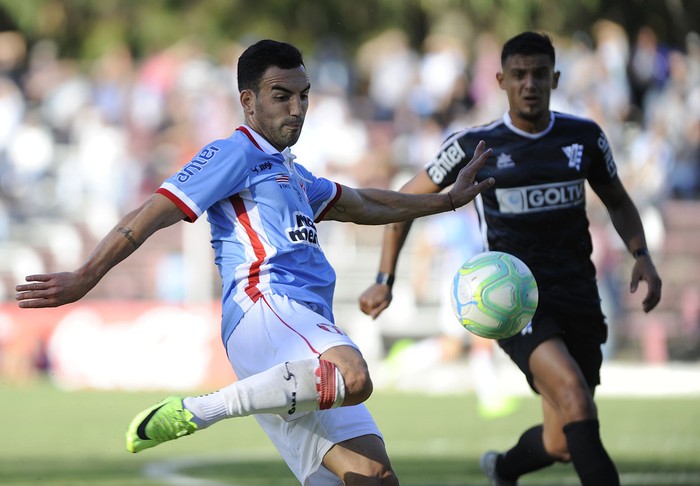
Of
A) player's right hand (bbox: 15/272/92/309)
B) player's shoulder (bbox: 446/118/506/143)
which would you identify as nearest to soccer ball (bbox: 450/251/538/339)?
player's shoulder (bbox: 446/118/506/143)

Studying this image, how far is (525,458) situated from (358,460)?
2.41m

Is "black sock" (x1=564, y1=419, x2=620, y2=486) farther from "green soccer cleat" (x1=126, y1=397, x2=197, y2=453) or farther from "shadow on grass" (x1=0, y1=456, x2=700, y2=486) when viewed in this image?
"green soccer cleat" (x1=126, y1=397, x2=197, y2=453)

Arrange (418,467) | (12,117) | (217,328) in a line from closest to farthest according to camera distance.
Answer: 1. (418,467)
2. (217,328)
3. (12,117)

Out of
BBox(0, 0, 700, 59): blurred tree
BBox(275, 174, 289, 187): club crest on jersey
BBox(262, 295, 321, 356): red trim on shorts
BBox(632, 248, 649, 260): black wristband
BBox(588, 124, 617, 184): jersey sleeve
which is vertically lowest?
BBox(262, 295, 321, 356): red trim on shorts

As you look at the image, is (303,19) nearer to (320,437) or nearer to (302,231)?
(302,231)

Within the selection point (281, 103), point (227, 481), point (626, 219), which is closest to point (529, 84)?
point (626, 219)

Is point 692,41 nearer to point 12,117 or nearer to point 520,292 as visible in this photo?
point 12,117

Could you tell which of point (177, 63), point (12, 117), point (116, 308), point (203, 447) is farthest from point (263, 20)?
point (203, 447)

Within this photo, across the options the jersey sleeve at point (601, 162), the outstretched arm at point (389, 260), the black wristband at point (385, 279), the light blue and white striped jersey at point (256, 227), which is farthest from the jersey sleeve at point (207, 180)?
the jersey sleeve at point (601, 162)

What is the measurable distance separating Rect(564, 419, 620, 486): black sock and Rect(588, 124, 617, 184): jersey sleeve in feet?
5.44

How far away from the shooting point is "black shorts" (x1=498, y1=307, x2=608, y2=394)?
24.0 feet

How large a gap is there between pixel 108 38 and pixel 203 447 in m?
19.3

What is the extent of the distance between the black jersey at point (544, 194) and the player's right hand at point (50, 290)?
2.97m

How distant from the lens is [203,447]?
11539 mm
